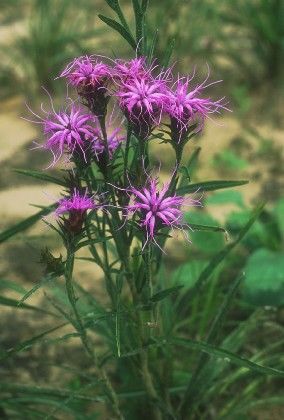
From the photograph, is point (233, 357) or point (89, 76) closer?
point (89, 76)

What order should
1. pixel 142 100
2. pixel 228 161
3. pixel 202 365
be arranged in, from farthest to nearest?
1. pixel 228 161
2. pixel 202 365
3. pixel 142 100

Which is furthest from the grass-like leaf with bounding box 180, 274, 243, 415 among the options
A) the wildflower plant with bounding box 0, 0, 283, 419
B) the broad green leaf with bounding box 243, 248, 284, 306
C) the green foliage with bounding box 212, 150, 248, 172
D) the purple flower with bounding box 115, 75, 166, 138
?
the green foliage with bounding box 212, 150, 248, 172

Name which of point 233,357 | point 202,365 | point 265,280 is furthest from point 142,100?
point 265,280

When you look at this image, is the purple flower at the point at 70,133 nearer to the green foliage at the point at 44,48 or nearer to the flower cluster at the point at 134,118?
the flower cluster at the point at 134,118

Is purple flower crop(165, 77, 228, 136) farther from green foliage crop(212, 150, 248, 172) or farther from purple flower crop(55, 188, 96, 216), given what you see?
green foliage crop(212, 150, 248, 172)

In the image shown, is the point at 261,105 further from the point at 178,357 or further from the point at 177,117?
the point at 177,117

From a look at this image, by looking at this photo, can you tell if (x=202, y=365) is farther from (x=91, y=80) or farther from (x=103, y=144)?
(x=91, y=80)

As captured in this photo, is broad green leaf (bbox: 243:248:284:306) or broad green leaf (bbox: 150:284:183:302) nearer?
broad green leaf (bbox: 150:284:183:302)

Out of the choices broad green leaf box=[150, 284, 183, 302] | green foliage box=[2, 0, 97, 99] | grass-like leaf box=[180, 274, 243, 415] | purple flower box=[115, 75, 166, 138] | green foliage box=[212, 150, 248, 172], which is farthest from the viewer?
green foliage box=[2, 0, 97, 99]
